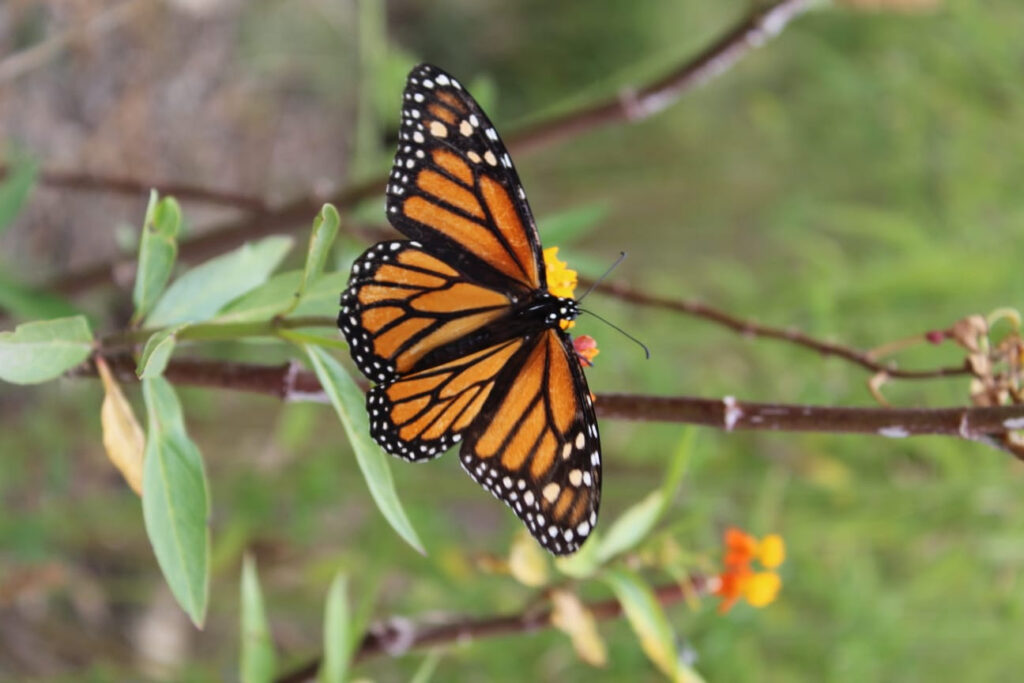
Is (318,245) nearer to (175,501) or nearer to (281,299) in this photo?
(281,299)

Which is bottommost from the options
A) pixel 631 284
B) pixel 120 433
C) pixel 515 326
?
pixel 120 433

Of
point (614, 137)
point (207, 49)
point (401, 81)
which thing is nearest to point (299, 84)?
point (207, 49)

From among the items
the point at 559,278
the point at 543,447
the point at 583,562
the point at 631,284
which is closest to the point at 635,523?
the point at 583,562

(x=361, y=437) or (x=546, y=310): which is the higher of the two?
(x=546, y=310)

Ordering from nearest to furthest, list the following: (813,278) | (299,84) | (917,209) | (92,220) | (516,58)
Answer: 1. (813,278)
2. (92,220)
3. (917,209)
4. (299,84)
5. (516,58)

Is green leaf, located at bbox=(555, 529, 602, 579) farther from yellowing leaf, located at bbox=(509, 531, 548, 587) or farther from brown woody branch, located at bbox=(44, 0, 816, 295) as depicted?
brown woody branch, located at bbox=(44, 0, 816, 295)

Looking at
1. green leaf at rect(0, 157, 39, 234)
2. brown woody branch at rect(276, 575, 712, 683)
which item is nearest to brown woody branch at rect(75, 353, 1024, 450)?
brown woody branch at rect(276, 575, 712, 683)

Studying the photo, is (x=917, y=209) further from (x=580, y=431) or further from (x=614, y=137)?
(x=580, y=431)
